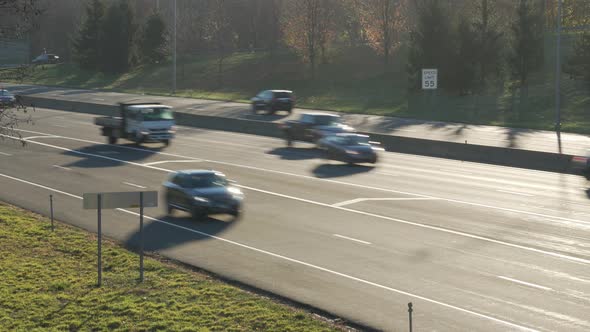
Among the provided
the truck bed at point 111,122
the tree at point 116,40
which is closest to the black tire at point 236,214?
the truck bed at point 111,122

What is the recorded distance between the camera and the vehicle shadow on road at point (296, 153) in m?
39.4

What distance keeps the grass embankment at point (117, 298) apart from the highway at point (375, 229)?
0.88m

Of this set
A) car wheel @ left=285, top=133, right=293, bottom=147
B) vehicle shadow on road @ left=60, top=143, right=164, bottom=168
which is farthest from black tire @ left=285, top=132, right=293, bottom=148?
vehicle shadow on road @ left=60, top=143, right=164, bottom=168

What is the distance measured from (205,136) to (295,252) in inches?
1138

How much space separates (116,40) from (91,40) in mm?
3360

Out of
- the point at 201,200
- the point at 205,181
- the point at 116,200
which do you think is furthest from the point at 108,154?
the point at 116,200

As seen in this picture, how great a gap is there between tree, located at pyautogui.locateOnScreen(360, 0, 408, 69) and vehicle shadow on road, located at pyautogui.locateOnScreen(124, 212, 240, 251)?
61356 millimetres

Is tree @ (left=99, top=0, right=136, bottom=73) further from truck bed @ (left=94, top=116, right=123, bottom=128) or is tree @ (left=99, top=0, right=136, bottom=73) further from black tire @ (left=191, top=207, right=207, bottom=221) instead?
black tire @ (left=191, top=207, right=207, bottom=221)

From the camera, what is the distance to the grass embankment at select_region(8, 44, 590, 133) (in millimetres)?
59750

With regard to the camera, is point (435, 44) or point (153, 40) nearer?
point (435, 44)

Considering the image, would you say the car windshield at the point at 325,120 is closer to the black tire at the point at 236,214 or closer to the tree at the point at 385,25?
the black tire at the point at 236,214

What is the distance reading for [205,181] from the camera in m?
25.5

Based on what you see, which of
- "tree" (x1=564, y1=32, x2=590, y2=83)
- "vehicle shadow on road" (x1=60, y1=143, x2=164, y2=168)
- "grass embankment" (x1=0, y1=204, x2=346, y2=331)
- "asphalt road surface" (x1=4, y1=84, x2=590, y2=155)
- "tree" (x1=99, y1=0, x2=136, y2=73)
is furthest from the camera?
"tree" (x1=99, y1=0, x2=136, y2=73)

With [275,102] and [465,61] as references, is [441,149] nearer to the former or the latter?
[275,102]
